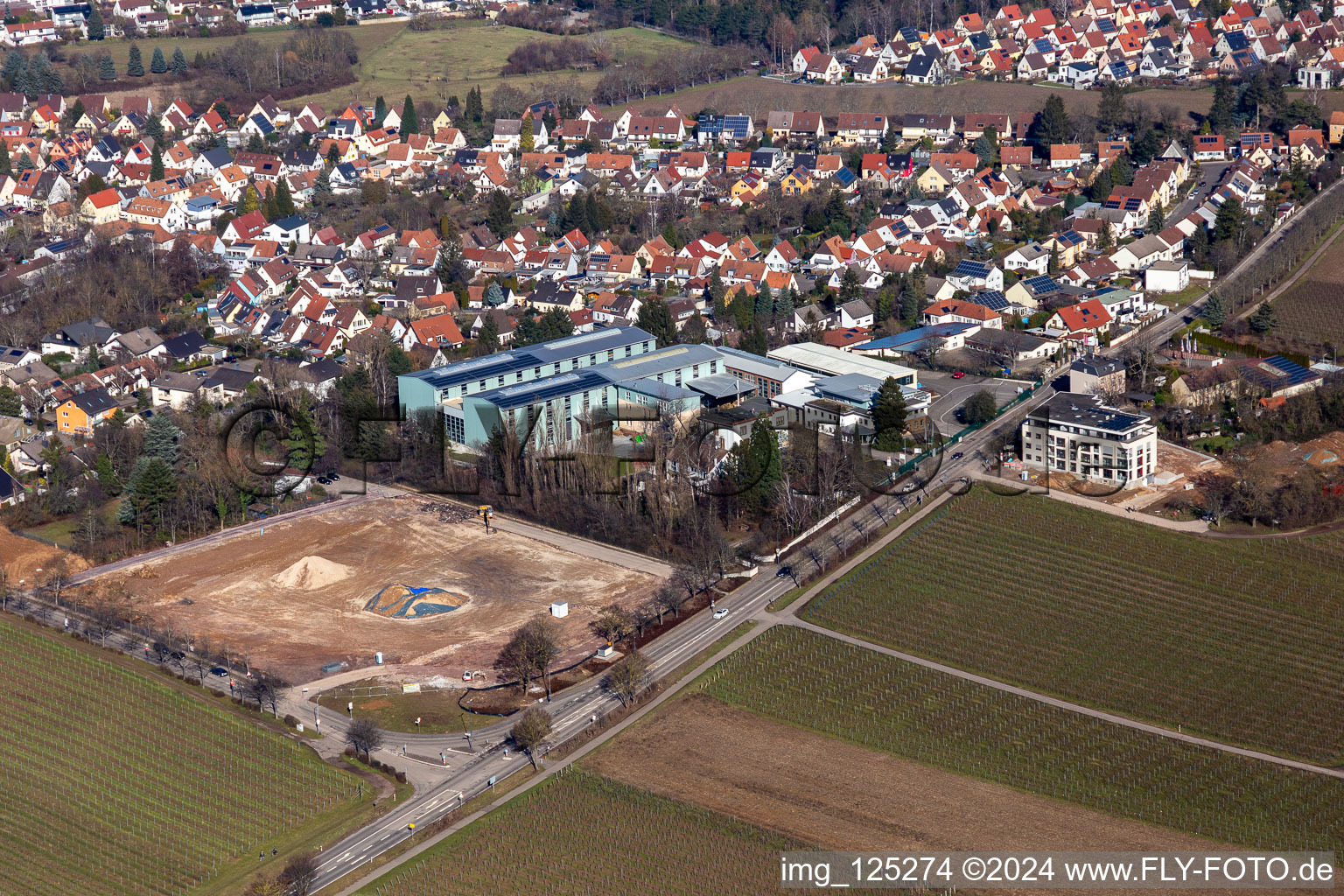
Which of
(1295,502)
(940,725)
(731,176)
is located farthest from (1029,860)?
(731,176)

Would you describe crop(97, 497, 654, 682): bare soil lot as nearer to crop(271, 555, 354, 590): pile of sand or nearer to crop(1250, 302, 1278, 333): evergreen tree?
crop(271, 555, 354, 590): pile of sand

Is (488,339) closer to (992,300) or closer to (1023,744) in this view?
(992,300)

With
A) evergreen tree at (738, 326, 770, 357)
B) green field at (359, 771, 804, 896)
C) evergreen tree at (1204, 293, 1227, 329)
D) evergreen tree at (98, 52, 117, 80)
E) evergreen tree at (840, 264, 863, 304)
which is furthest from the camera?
evergreen tree at (98, 52, 117, 80)

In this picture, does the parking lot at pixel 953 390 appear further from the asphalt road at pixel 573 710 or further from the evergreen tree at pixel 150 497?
the evergreen tree at pixel 150 497

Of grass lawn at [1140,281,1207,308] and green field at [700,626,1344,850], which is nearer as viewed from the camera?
green field at [700,626,1344,850]

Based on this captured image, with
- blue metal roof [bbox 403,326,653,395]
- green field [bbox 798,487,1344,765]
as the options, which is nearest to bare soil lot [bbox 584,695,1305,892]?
green field [bbox 798,487,1344,765]

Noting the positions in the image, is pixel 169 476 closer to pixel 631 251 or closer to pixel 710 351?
pixel 710 351

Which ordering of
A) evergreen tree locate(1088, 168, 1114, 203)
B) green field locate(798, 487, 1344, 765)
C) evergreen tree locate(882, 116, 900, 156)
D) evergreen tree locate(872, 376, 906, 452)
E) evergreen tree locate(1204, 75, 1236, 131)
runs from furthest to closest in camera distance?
evergreen tree locate(882, 116, 900, 156) → evergreen tree locate(1204, 75, 1236, 131) → evergreen tree locate(1088, 168, 1114, 203) → evergreen tree locate(872, 376, 906, 452) → green field locate(798, 487, 1344, 765)

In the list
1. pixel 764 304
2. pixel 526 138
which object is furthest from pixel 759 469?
pixel 526 138
